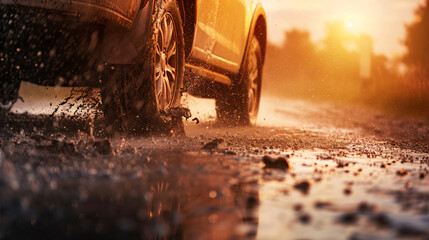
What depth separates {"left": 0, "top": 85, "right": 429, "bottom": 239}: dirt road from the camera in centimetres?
200

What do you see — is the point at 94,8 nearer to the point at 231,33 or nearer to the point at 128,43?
the point at 128,43

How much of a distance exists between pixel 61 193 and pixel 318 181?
135 centimetres

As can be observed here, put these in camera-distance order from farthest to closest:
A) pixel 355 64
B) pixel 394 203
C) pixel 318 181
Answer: pixel 355 64 < pixel 318 181 < pixel 394 203

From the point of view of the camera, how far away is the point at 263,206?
94.5 inches

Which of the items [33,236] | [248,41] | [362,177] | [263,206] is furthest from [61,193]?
[248,41]

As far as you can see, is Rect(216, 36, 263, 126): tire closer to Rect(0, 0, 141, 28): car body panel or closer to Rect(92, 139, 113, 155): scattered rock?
Rect(0, 0, 141, 28): car body panel

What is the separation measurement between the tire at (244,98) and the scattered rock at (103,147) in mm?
3862

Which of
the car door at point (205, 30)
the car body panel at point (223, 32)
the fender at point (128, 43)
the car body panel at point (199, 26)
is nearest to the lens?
the car body panel at point (199, 26)

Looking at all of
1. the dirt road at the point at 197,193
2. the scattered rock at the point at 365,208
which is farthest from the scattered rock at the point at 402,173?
the scattered rock at the point at 365,208

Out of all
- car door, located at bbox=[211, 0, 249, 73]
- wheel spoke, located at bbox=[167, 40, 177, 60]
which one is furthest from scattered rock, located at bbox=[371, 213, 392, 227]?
car door, located at bbox=[211, 0, 249, 73]

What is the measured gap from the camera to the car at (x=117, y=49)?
4059 mm

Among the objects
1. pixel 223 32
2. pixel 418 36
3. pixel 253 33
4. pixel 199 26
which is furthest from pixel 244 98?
pixel 418 36

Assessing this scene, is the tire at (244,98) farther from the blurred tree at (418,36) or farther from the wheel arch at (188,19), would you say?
the blurred tree at (418,36)

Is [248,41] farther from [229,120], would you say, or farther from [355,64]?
[355,64]
